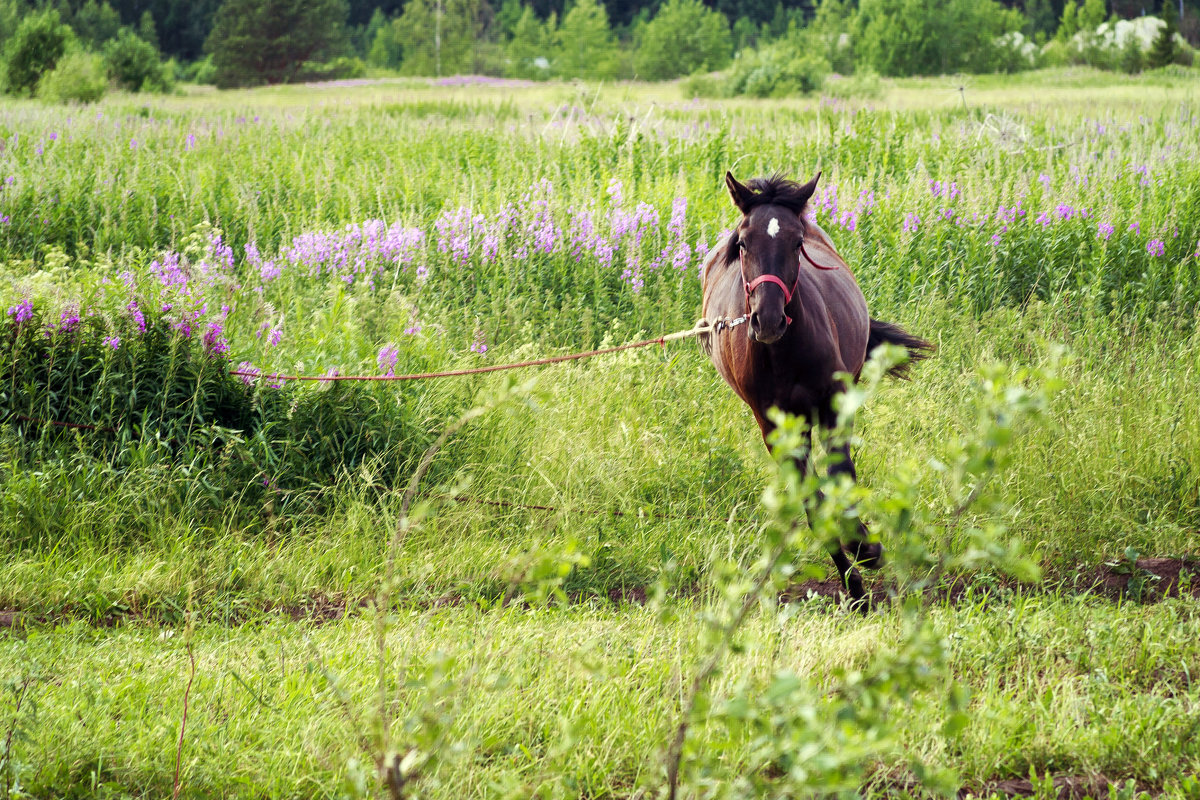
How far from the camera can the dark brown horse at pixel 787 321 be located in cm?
409

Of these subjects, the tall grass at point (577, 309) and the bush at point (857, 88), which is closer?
the tall grass at point (577, 309)

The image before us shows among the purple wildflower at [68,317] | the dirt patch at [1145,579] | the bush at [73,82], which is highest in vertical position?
the bush at [73,82]

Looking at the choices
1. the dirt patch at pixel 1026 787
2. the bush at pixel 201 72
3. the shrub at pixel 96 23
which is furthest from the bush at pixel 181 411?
the shrub at pixel 96 23

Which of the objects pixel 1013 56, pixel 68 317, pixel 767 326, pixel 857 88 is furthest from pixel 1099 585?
pixel 1013 56

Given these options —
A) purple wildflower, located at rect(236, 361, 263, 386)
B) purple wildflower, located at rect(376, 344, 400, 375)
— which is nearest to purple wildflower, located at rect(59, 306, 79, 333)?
purple wildflower, located at rect(236, 361, 263, 386)

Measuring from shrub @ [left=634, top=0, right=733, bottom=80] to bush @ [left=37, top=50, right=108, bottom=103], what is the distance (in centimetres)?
3465

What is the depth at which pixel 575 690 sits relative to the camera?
3.42m

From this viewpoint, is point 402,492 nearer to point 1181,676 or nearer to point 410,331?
point 410,331

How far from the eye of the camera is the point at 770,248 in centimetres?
411

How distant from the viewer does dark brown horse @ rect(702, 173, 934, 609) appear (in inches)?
161

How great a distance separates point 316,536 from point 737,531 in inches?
85.5

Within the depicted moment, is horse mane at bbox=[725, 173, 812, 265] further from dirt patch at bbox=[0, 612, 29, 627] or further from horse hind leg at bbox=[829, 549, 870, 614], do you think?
dirt patch at bbox=[0, 612, 29, 627]

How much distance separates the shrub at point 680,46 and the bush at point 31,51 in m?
33.3

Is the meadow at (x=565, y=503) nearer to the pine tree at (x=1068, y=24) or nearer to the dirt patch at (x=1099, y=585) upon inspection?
the dirt patch at (x=1099, y=585)
